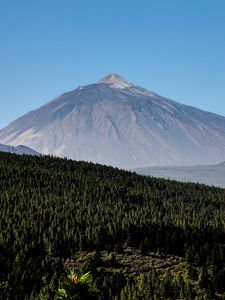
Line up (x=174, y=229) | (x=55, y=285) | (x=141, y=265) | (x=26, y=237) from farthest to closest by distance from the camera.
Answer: (x=174, y=229), (x=26, y=237), (x=141, y=265), (x=55, y=285)

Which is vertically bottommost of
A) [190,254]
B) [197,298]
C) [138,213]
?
[197,298]

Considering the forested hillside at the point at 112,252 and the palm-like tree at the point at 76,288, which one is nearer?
the palm-like tree at the point at 76,288

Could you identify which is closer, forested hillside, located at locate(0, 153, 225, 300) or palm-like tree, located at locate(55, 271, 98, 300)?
palm-like tree, located at locate(55, 271, 98, 300)

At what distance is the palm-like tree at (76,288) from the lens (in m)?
40.4

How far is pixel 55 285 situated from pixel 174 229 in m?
62.2

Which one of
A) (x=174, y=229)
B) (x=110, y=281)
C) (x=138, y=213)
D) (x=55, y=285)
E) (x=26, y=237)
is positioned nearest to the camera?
(x=55, y=285)

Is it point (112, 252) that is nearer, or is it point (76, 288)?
point (76, 288)

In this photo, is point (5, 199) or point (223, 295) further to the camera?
point (5, 199)

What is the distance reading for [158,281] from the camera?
110125mm

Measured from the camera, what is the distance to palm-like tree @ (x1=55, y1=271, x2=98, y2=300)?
40438 mm

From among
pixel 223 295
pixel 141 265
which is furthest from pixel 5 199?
pixel 223 295

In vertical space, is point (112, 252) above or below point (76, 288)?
above

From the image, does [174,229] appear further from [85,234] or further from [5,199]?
[5,199]

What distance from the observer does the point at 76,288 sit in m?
41.0
